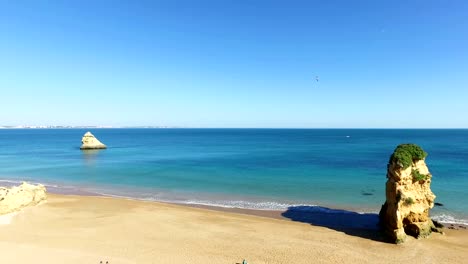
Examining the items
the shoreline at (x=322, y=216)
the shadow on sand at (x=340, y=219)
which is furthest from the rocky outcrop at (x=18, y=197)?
the shadow on sand at (x=340, y=219)

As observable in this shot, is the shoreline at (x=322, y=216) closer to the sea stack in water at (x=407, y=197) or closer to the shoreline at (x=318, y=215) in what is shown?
the shoreline at (x=318, y=215)

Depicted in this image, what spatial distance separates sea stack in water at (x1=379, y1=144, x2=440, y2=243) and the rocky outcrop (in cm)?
3074

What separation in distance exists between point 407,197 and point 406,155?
116 inches

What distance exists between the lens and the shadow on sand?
845 inches

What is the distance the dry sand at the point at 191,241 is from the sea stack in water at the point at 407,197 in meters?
0.92

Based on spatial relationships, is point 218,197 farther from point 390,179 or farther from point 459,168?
point 459,168

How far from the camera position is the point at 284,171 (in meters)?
49.2

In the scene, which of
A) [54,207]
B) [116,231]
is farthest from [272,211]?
[54,207]

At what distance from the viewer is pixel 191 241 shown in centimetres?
1958

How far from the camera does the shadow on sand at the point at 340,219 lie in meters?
21.5

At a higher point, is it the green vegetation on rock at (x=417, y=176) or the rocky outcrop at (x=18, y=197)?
the green vegetation on rock at (x=417, y=176)

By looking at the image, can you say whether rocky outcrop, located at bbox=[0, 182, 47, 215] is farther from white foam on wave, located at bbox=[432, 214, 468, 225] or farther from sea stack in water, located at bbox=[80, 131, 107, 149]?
sea stack in water, located at bbox=[80, 131, 107, 149]

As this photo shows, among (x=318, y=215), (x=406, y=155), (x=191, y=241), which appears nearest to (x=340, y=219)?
(x=318, y=215)

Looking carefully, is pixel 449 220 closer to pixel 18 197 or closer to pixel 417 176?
pixel 417 176
